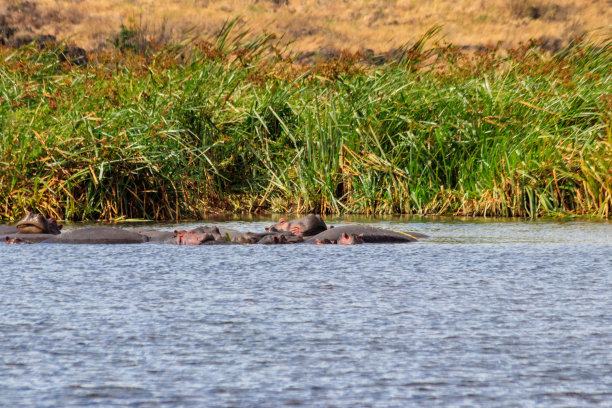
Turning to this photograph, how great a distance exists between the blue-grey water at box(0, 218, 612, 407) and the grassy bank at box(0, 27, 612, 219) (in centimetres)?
302

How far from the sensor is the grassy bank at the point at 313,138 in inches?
338

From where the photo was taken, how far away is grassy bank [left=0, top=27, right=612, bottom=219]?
8.59 m

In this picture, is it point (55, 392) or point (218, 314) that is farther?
point (218, 314)

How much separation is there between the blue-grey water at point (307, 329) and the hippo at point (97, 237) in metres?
0.70

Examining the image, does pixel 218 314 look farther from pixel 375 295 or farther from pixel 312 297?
pixel 375 295

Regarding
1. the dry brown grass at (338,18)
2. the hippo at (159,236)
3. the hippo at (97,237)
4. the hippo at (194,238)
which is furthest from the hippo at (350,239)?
the dry brown grass at (338,18)

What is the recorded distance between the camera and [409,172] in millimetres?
9141

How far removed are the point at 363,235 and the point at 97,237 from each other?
1851 millimetres

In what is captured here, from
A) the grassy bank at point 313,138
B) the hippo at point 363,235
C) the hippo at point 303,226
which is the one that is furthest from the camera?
the grassy bank at point 313,138

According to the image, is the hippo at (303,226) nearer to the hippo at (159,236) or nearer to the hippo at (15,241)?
the hippo at (159,236)

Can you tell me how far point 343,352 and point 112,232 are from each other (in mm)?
3871

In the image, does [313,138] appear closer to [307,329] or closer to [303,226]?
[303,226]

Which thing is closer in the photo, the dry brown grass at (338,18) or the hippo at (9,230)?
the hippo at (9,230)

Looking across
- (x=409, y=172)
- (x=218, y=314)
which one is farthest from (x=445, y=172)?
(x=218, y=314)
